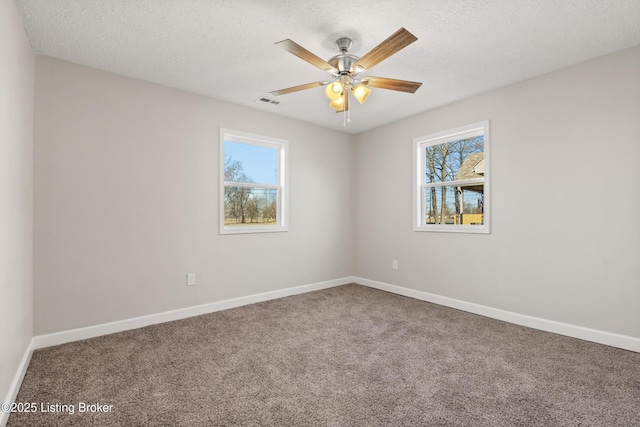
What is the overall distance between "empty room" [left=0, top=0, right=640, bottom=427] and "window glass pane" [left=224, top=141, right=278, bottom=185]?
3 cm

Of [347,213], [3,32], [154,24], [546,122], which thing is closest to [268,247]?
[347,213]

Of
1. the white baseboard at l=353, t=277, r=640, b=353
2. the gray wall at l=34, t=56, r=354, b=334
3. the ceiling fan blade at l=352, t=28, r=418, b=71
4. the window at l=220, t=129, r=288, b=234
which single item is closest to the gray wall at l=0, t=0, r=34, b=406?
the gray wall at l=34, t=56, r=354, b=334

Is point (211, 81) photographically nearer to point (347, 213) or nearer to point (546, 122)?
point (347, 213)

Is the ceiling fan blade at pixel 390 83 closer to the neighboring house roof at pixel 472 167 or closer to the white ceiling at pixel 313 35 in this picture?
the white ceiling at pixel 313 35

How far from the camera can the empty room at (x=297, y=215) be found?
1.95 metres

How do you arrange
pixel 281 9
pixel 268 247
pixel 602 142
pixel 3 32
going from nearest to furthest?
1. pixel 3 32
2. pixel 281 9
3. pixel 602 142
4. pixel 268 247

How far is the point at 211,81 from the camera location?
3.18 metres

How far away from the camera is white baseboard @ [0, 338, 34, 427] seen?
1639 mm

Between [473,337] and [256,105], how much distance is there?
3.43 metres

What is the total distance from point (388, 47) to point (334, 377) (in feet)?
7.26

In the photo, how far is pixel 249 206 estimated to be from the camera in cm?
409

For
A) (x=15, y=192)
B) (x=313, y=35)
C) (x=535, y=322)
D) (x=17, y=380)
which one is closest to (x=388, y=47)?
(x=313, y=35)

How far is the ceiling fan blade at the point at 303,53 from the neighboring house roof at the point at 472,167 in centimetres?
216

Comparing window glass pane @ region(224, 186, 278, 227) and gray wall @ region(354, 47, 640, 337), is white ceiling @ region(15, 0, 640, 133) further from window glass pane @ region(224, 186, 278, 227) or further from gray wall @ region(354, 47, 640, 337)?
window glass pane @ region(224, 186, 278, 227)
